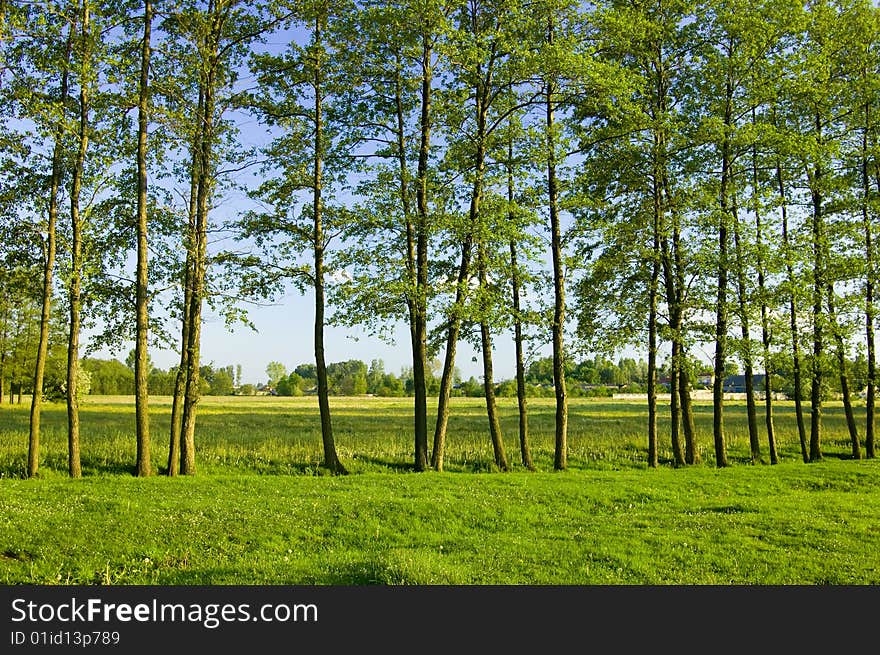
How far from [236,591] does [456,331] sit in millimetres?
14805

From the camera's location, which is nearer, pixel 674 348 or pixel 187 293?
pixel 187 293

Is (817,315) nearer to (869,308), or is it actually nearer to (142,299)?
(869,308)

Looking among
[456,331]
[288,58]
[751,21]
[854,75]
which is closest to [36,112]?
[288,58]

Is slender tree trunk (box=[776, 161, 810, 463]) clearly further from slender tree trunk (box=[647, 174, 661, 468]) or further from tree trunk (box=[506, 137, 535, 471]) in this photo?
tree trunk (box=[506, 137, 535, 471])

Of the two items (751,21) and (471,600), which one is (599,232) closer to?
(751,21)

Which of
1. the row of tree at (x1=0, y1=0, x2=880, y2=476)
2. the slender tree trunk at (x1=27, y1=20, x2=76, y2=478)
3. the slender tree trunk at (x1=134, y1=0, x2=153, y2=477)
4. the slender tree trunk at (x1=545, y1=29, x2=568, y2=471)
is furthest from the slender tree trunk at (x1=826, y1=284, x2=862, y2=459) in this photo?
the slender tree trunk at (x1=27, y1=20, x2=76, y2=478)

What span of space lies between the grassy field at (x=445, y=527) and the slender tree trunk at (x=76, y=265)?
2251 millimetres

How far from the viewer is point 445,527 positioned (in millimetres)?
12969

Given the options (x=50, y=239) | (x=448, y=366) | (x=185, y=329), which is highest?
(x=50, y=239)

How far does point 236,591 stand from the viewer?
8.66m

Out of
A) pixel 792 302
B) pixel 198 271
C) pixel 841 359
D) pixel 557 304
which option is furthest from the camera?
pixel 841 359

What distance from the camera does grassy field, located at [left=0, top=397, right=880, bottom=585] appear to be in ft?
32.1

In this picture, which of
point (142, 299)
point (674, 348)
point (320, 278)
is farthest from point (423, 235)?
point (674, 348)

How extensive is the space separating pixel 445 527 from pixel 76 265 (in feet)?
47.5
